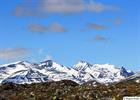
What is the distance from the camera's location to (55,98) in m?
155

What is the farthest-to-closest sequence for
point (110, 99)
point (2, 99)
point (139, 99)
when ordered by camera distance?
point (2, 99) → point (110, 99) → point (139, 99)

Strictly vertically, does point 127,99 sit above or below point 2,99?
below

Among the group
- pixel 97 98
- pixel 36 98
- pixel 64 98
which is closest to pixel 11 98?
pixel 36 98

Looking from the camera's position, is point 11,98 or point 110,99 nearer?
point 110,99

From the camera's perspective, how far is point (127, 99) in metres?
105

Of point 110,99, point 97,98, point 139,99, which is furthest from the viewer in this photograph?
point 97,98

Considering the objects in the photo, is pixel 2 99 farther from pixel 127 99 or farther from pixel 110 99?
pixel 127 99

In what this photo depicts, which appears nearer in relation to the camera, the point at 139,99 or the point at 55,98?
the point at 139,99

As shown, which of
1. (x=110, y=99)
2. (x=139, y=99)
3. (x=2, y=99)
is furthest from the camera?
(x=2, y=99)

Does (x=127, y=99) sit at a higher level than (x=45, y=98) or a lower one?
lower

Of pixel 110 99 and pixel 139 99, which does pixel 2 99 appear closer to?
pixel 110 99

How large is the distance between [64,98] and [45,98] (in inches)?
359

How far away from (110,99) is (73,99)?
53.4 feet

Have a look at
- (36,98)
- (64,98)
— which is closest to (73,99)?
(64,98)
